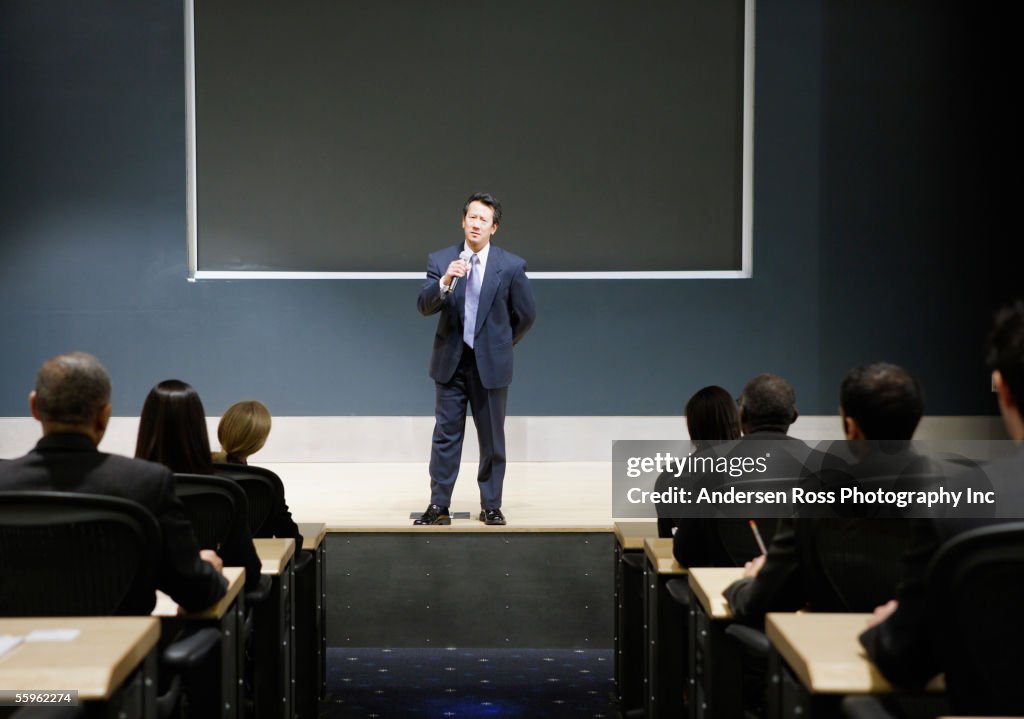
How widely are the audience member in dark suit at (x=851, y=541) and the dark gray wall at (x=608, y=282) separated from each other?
16.6 feet

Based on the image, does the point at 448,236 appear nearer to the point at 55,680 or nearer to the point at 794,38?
the point at 794,38

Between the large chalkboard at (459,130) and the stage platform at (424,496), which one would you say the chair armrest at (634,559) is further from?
the large chalkboard at (459,130)

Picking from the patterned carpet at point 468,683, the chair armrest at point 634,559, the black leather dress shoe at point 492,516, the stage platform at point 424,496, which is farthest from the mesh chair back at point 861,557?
the black leather dress shoe at point 492,516

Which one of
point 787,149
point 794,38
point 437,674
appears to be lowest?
point 437,674

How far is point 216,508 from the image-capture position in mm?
2629

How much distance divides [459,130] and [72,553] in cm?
556

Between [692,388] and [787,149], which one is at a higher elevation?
[787,149]

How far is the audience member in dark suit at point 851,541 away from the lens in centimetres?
213

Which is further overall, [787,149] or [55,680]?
[787,149]

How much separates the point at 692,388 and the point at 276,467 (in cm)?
264

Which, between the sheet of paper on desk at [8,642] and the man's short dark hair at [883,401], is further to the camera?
the man's short dark hair at [883,401]

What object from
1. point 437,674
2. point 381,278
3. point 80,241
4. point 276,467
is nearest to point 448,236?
point 381,278

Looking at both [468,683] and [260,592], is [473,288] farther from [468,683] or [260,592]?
[260,592]

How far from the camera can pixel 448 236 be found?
7254 mm
